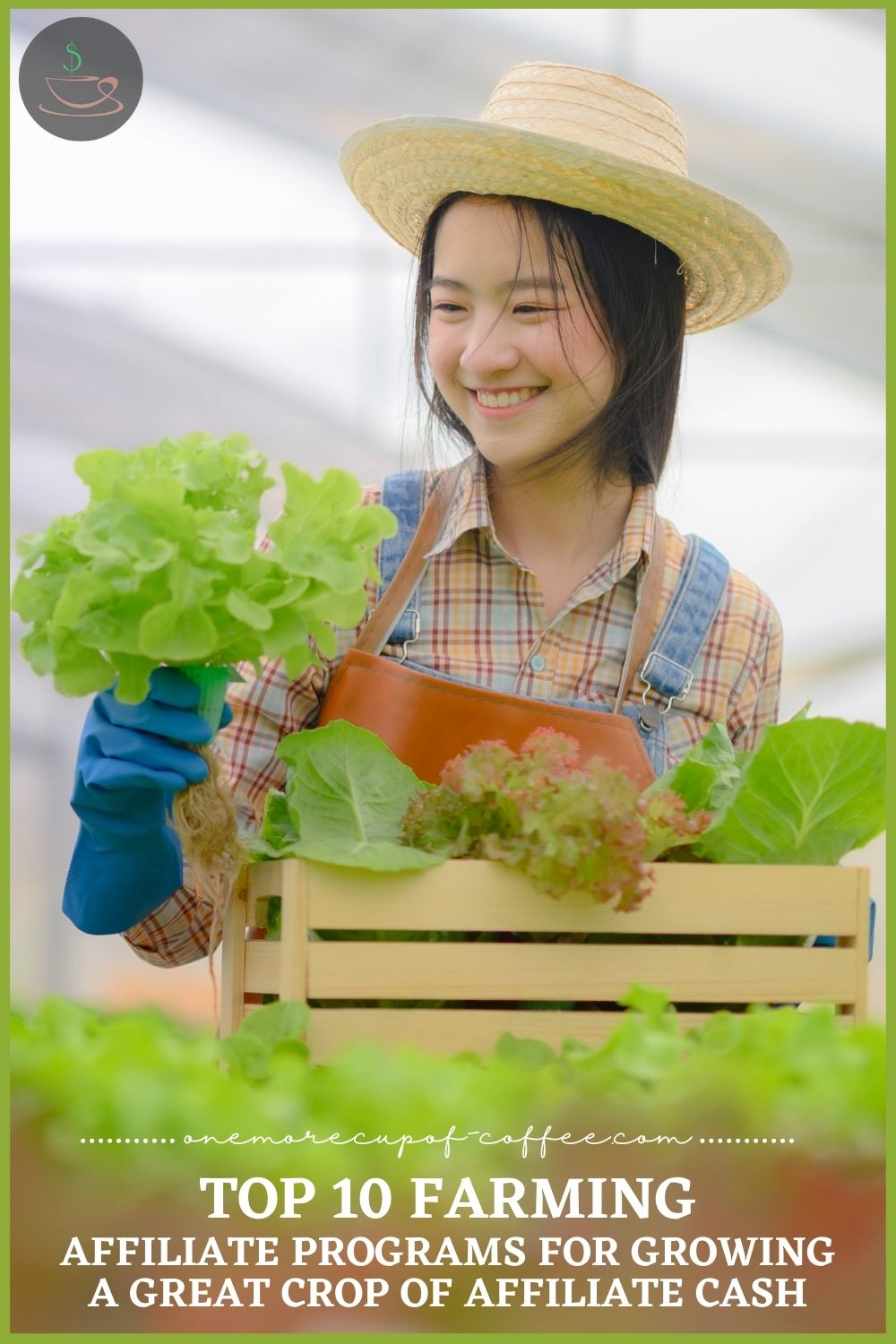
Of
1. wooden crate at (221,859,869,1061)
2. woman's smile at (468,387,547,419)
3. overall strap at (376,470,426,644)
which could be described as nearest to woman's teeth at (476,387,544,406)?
woman's smile at (468,387,547,419)

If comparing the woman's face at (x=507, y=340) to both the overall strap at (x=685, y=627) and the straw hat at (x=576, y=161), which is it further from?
the overall strap at (x=685, y=627)

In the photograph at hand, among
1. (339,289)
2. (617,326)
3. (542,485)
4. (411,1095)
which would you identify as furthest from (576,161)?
(339,289)

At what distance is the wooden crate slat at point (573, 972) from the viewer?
117cm

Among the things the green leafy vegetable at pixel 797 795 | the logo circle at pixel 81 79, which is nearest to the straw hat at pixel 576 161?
the logo circle at pixel 81 79

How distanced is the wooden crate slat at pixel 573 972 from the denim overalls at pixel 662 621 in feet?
1.34

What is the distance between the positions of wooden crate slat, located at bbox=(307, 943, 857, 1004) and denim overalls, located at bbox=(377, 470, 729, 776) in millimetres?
408

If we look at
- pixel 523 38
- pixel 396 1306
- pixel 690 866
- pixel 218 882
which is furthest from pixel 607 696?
pixel 523 38

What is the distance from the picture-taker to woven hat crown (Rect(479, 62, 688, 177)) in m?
1.62

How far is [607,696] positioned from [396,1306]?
900 millimetres

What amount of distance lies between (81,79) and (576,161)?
1.74 ft

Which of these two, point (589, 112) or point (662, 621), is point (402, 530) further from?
point (589, 112)

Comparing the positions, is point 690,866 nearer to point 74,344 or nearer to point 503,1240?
point 503,1240

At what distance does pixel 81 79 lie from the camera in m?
1.50

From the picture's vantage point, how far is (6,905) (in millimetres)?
1206
